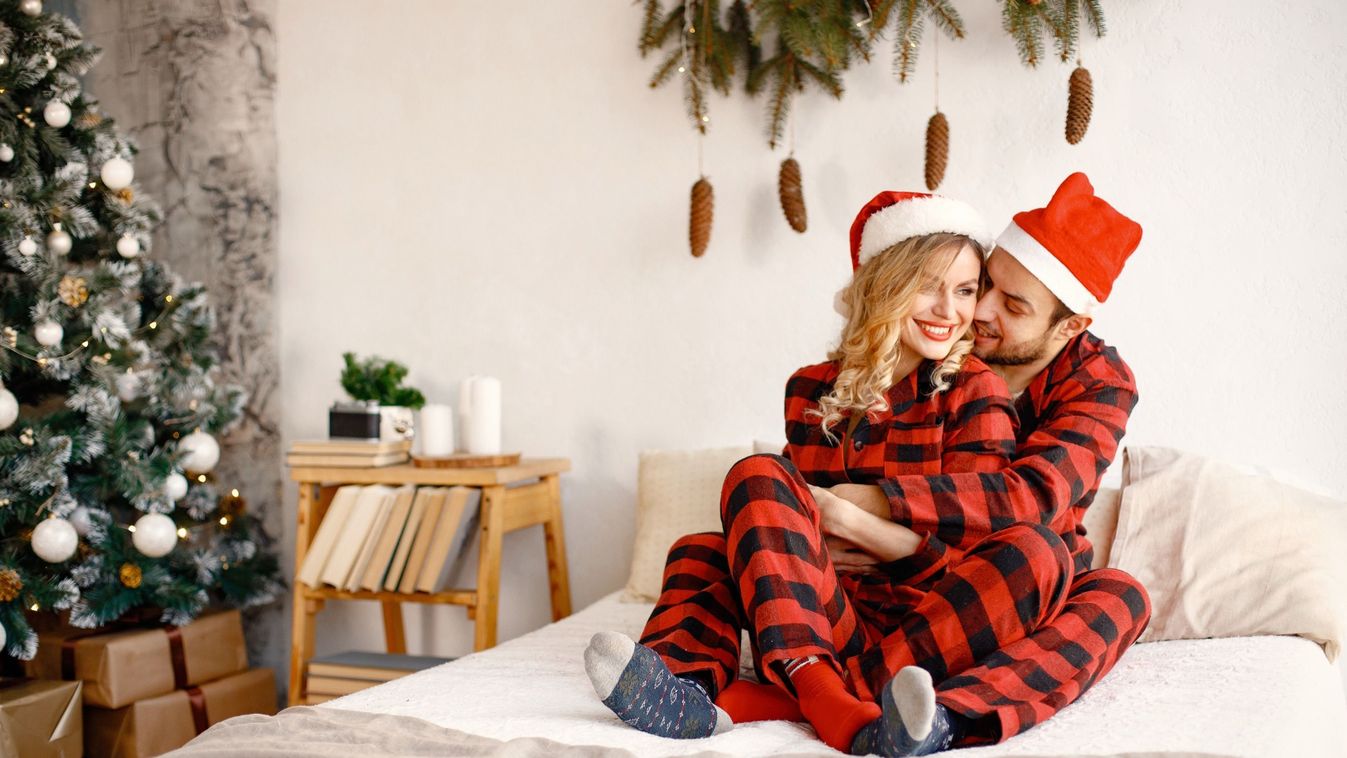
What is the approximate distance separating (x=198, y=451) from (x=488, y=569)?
725 millimetres

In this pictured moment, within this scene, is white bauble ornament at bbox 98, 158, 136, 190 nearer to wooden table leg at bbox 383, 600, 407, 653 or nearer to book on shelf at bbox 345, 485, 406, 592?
book on shelf at bbox 345, 485, 406, 592

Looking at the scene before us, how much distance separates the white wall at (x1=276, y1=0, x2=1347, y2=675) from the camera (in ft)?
6.68

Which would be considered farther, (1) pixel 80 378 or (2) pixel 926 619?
(1) pixel 80 378

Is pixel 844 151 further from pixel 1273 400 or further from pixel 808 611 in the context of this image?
pixel 808 611

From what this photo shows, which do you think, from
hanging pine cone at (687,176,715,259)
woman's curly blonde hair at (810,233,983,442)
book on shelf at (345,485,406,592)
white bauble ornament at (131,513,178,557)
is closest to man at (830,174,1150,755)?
woman's curly blonde hair at (810,233,983,442)

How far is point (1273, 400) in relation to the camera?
6.70ft

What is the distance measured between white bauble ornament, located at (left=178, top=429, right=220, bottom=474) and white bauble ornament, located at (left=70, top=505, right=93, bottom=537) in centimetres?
22

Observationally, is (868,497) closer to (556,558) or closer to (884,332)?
(884,332)

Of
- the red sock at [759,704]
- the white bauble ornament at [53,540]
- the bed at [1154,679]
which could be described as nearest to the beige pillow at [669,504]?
the bed at [1154,679]

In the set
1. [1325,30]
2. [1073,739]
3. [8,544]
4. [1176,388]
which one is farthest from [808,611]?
[8,544]

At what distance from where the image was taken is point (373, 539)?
7.54 feet

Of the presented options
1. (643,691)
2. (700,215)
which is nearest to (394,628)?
(700,215)

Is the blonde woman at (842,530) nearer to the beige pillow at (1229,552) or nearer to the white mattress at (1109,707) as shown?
the white mattress at (1109,707)

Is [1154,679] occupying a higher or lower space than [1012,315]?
lower
